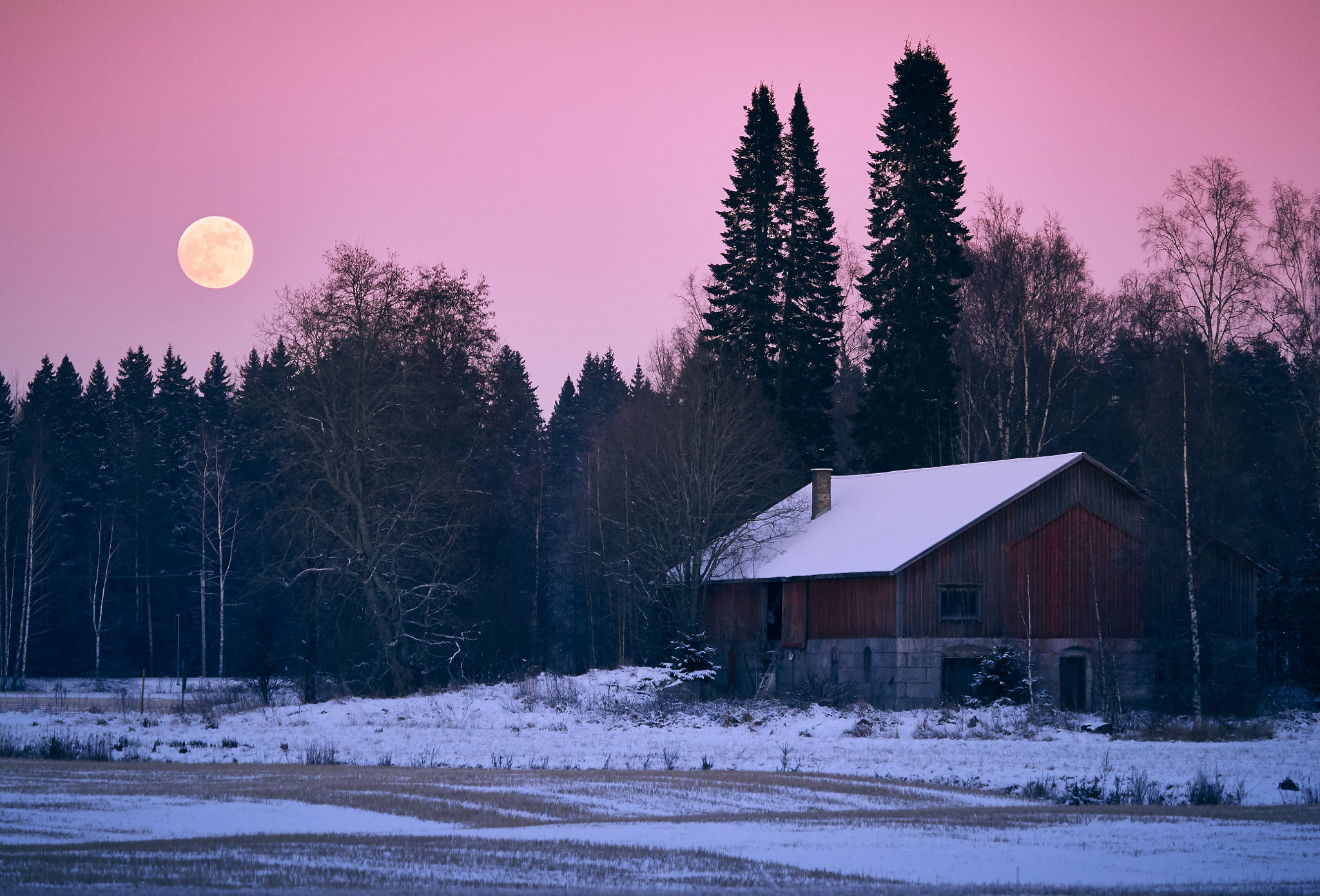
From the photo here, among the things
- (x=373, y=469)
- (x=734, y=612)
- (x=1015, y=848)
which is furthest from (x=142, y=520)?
(x=1015, y=848)

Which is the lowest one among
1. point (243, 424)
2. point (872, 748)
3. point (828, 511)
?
point (872, 748)

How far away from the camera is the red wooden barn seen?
42.5m

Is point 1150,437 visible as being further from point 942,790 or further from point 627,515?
point 942,790

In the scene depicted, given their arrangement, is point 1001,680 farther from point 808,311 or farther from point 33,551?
point 33,551

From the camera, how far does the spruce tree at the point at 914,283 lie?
59.3 metres

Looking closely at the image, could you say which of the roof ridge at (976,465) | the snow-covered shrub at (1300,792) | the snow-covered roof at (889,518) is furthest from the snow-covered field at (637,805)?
the roof ridge at (976,465)

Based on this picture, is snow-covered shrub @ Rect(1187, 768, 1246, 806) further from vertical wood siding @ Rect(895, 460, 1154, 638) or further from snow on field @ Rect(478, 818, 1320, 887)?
vertical wood siding @ Rect(895, 460, 1154, 638)

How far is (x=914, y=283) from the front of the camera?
196 ft

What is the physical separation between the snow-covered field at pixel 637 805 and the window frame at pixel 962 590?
15.5 feet

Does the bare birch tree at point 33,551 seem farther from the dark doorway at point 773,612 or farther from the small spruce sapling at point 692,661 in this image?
the dark doorway at point 773,612

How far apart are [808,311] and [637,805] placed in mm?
45197

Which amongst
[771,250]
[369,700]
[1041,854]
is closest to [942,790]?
[1041,854]

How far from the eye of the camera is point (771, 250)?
6347 centimetres

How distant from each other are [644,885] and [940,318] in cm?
4885
